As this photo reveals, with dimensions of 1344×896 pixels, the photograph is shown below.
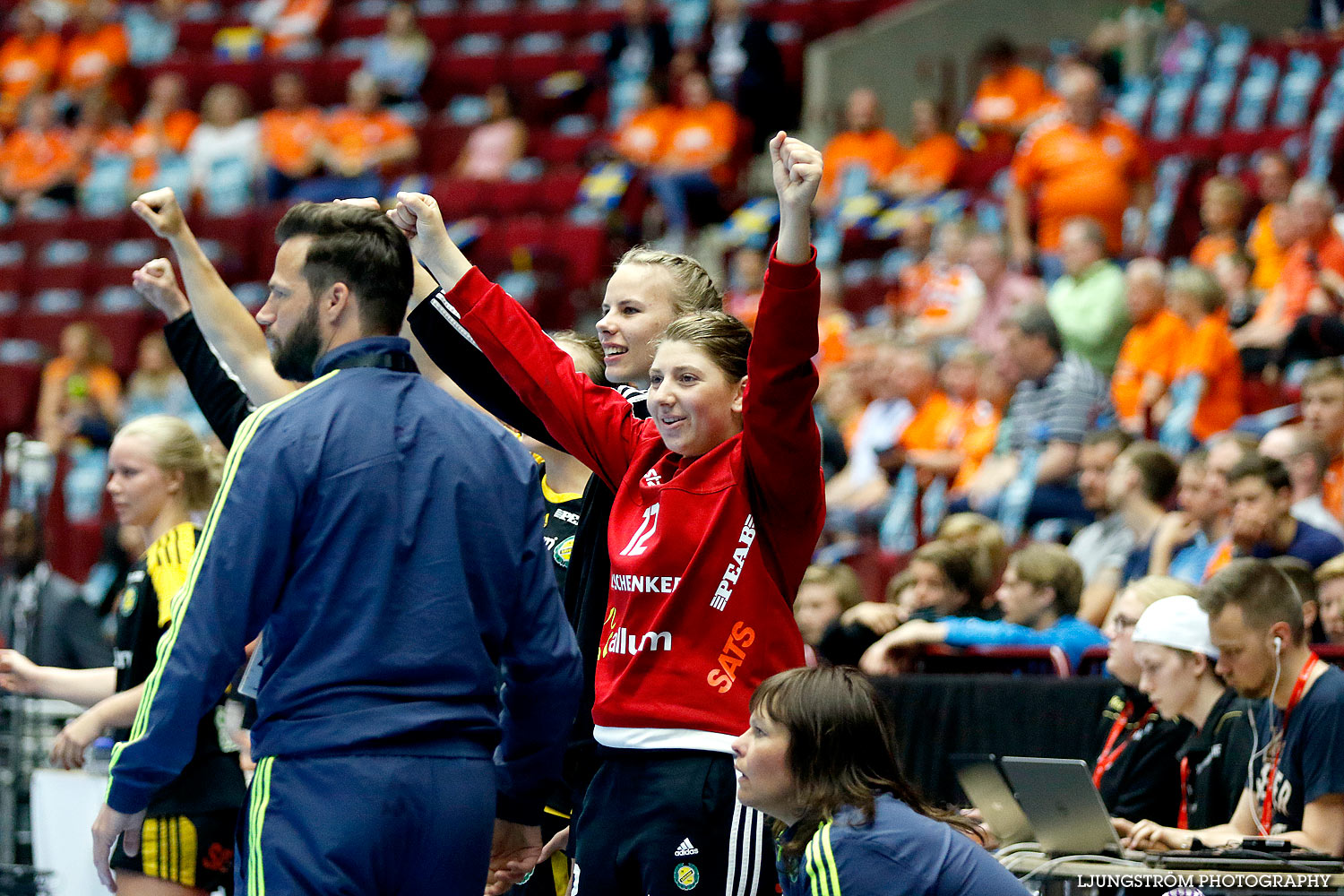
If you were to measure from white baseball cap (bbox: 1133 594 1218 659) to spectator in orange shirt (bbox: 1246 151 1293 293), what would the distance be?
16.1 feet

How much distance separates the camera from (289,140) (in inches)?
587

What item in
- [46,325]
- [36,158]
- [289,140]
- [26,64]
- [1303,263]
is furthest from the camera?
[26,64]

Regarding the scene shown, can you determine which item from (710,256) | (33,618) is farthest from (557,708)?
(710,256)

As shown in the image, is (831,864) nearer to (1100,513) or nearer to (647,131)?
(1100,513)

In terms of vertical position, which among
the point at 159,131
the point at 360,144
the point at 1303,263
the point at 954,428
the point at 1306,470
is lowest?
the point at 1306,470

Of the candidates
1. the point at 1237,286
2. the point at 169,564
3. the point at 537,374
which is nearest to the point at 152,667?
the point at 169,564

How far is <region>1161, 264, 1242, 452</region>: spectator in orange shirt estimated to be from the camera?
327 inches

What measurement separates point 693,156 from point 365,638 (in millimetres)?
11106

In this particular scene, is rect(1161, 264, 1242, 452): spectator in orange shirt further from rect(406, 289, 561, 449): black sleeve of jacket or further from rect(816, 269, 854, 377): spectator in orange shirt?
rect(406, 289, 561, 449): black sleeve of jacket

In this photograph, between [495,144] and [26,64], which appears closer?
[495,144]

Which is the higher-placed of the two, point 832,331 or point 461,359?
point 832,331

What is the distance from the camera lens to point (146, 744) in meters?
2.73

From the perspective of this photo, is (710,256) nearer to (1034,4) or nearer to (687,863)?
(1034,4)

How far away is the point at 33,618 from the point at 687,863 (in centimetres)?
453
